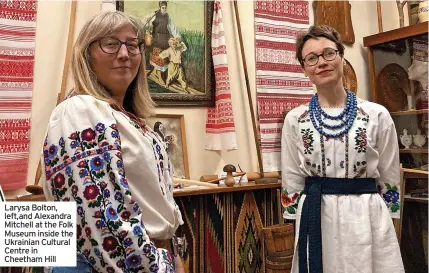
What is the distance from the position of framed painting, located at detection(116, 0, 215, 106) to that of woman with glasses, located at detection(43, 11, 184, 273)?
102cm

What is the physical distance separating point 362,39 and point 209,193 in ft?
4.99

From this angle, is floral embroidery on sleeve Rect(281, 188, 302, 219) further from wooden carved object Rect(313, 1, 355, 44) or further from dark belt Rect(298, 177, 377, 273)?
wooden carved object Rect(313, 1, 355, 44)

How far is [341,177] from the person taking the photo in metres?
1.34

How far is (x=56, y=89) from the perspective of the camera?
5.60ft

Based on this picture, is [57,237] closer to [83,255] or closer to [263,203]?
[83,255]

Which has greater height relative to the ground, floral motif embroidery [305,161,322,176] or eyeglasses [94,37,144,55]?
eyeglasses [94,37,144,55]

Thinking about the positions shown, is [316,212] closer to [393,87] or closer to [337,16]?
[393,87]

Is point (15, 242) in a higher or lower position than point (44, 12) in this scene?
lower

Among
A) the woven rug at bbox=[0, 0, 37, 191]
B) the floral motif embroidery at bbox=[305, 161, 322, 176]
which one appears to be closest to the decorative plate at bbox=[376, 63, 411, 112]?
the floral motif embroidery at bbox=[305, 161, 322, 176]

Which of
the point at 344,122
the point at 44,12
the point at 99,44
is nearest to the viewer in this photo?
the point at 99,44

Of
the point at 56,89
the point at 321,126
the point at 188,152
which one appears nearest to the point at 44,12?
the point at 56,89

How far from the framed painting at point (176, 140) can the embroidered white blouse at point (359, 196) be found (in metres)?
0.64

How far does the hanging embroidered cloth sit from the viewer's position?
1.94 metres

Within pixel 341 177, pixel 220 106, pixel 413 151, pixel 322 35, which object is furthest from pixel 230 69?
pixel 413 151
